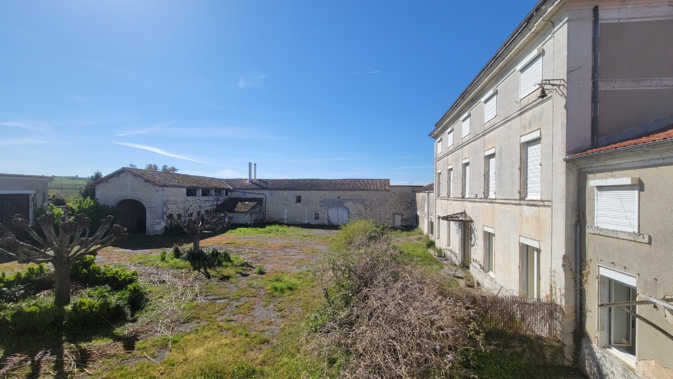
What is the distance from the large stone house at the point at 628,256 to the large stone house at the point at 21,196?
2375cm

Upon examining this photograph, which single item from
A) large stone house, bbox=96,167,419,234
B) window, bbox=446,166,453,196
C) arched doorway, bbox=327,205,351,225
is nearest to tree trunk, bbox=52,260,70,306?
window, bbox=446,166,453,196

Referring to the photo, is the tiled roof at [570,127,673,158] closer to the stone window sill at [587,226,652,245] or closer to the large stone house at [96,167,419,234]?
the stone window sill at [587,226,652,245]

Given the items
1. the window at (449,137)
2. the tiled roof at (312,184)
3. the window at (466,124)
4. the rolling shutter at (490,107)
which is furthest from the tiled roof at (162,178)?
the rolling shutter at (490,107)

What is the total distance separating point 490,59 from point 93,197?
1023 inches

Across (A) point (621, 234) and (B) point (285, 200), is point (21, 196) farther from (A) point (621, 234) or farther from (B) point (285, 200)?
(A) point (621, 234)

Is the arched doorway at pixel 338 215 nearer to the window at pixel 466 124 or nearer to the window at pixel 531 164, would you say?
the window at pixel 466 124

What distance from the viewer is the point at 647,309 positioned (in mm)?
4051

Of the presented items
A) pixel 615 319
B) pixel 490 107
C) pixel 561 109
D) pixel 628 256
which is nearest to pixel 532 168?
pixel 561 109

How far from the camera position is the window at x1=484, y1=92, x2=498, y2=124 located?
8605 millimetres

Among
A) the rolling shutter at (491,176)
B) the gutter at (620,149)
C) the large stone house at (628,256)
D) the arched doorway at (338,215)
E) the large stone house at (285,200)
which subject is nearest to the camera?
the gutter at (620,149)

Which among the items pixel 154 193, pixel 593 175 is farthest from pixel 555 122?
pixel 154 193

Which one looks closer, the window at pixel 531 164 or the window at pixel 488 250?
the window at pixel 531 164

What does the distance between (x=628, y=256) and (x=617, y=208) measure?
2.49 ft

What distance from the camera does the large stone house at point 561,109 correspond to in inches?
211
